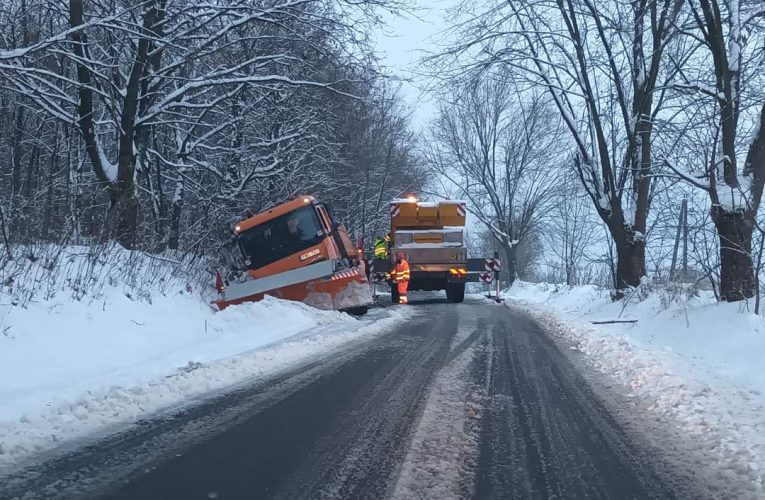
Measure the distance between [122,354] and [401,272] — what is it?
13.8m

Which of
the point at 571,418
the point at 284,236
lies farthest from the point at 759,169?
the point at 284,236

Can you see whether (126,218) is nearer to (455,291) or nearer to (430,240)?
(430,240)

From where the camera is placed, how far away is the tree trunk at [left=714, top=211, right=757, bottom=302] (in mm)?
10820

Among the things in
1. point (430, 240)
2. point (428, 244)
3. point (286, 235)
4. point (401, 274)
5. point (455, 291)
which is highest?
point (430, 240)

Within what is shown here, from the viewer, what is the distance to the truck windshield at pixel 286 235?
14609 millimetres

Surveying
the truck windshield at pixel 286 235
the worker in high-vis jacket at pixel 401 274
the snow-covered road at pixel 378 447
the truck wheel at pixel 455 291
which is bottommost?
the snow-covered road at pixel 378 447

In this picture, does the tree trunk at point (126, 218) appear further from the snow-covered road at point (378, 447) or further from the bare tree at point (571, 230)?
the bare tree at point (571, 230)

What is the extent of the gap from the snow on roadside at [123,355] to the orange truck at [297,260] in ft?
4.11

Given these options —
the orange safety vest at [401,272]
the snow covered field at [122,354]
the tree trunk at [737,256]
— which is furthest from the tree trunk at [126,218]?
the tree trunk at [737,256]

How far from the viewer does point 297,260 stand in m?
14.5

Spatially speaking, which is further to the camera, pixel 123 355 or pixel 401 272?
pixel 401 272

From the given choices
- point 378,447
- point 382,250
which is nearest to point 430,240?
point 382,250

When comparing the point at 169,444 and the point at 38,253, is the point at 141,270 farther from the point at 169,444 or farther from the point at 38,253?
the point at 169,444

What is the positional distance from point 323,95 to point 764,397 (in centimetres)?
1587
